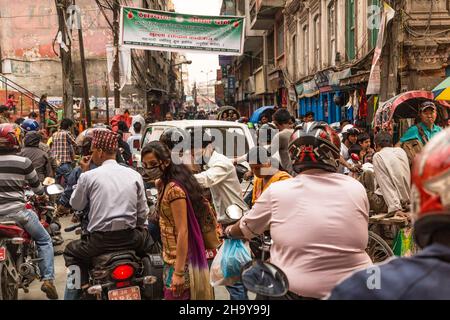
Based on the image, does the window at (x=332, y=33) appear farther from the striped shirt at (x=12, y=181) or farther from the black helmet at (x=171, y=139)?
the striped shirt at (x=12, y=181)

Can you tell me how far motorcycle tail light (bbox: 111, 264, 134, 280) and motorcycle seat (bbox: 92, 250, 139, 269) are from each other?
77 millimetres

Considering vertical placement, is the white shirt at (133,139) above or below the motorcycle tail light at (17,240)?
above

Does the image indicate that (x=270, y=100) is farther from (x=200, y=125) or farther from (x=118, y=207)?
(x=118, y=207)

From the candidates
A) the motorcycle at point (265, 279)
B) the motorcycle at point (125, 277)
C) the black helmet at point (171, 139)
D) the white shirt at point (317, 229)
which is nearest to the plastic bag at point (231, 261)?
the motorcycle at point (125, 277)

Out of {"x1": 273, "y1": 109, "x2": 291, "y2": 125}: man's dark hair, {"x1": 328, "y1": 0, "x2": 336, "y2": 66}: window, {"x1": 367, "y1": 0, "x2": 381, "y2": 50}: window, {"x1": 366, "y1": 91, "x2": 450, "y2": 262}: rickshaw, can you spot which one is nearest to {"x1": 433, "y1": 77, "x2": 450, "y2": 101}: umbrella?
{"x1": 366, "y1": 91, "x2": 450, "y2": 262}: rickshaw

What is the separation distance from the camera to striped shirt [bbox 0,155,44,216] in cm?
519

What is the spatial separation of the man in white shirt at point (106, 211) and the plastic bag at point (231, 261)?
89cm

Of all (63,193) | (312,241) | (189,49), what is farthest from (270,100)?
(312,241)

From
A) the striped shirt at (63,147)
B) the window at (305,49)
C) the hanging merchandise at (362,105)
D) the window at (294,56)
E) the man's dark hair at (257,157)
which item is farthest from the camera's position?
the window at (294,56)

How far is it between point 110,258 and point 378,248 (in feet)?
9.85

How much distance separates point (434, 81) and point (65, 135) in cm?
792

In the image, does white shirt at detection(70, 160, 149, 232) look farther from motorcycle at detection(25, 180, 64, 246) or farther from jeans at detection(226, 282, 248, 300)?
motorcycle at detection(25, 180, 64, 246)

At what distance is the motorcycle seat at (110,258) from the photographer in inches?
157

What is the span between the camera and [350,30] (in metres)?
16.6
